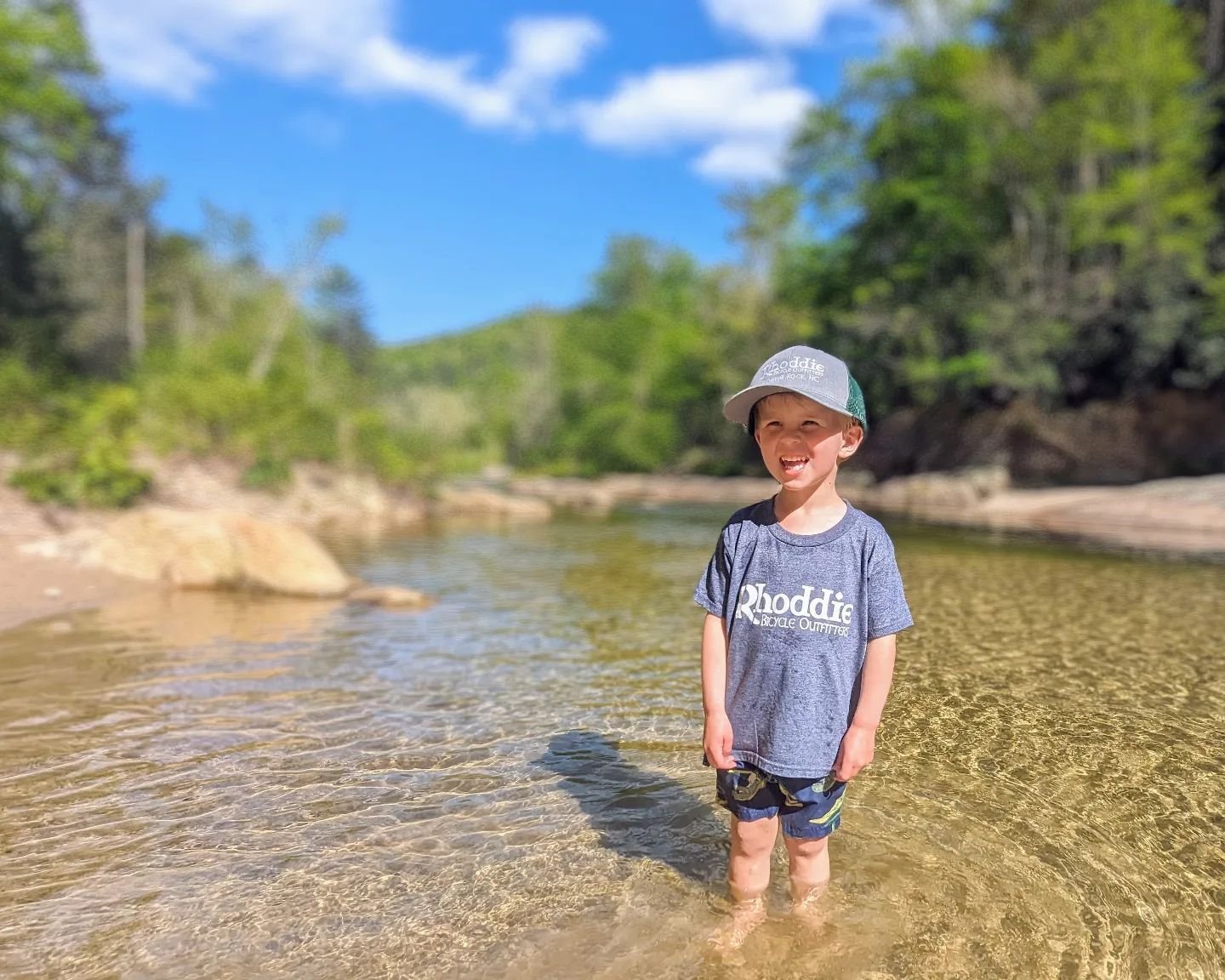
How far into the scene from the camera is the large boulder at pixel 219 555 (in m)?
9.52

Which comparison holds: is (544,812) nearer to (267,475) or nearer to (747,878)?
(747,878)

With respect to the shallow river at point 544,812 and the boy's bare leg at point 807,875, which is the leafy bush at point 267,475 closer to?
the shallow river at point 544,812

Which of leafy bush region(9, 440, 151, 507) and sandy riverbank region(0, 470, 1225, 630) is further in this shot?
leafy bush region(9, 440, 151, 507)

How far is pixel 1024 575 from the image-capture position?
11.0 meters

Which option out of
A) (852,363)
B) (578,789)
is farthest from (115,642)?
(852,363)

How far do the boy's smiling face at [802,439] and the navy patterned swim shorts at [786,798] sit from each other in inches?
37.1

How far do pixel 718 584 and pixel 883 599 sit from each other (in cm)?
52

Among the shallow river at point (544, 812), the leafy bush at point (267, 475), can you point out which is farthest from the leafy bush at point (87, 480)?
the shallow river at point (544, 812)

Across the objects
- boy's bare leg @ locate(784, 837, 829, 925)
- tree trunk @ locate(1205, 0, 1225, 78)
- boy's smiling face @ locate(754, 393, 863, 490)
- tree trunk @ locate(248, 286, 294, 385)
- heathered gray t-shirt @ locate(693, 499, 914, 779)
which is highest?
tree trunk @ locate(1205, 0, 1225, 78)

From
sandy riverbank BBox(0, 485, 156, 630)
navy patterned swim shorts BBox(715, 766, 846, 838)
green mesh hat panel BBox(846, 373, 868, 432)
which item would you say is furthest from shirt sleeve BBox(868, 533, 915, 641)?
sandy riverbank BBox(0, 485, 156, 630)

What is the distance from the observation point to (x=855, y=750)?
7.82ft

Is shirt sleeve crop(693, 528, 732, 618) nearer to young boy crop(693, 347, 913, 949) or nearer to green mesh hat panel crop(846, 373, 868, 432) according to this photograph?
young boy crop(693, 347, 913, 949)

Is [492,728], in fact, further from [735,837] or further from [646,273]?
[646,273]

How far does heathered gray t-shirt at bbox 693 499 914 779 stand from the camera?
2.40 meters
